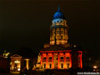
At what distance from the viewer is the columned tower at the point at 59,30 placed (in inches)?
2911

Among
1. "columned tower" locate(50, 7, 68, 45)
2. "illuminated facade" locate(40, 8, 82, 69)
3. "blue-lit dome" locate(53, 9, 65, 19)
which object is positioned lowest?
"illuminated facade" locate(40, 8, 82, 69)

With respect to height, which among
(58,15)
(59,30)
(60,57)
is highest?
(58,15)

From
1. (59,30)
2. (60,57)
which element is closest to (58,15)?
(59,30)

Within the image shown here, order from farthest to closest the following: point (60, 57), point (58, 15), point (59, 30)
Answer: point (58, 15)
point (59, 30)
point (60, 57)

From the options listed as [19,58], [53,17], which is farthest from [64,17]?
[19,58]

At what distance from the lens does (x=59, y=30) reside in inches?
2945

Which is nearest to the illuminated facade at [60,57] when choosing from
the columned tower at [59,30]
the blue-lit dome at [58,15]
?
the columned tower at [59,30]

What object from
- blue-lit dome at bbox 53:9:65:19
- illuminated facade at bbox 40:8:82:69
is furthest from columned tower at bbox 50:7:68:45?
illuminated facade at bbox 40:8:82:69

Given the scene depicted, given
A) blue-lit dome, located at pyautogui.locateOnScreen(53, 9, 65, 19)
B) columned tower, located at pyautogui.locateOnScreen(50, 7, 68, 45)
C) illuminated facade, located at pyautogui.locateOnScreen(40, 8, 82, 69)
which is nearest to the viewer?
illuminated facade, located at pyautogui.locateOnScreen(40, 8, 82, 69)

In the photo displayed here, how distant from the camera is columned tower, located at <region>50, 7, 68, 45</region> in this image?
243 feet

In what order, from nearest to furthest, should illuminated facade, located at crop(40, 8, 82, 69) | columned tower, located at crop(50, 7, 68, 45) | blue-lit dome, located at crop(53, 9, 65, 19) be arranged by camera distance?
illuminated facade, located at crop(40, 8, 82, 69)
columned tower, located at crop(50, 7, 68, 45)
blue-lit dome, located at crop(53, 9, 65, 19)

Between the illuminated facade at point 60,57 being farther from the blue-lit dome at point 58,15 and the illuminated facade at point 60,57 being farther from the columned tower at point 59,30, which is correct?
the blue-lit dome at point 58,15

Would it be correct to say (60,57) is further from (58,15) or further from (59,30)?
(58,15)

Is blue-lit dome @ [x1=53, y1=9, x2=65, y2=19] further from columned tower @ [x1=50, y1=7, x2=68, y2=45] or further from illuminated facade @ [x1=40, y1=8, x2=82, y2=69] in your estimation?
illuminated facade @ [x1=40, y1=8, x2=82, y2=69]
